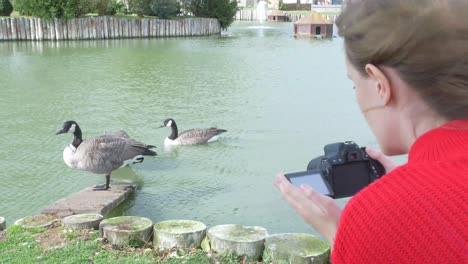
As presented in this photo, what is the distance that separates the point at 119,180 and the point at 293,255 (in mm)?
3815

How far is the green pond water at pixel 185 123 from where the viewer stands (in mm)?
6238

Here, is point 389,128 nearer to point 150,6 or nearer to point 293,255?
point 293,255

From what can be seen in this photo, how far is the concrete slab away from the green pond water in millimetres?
162

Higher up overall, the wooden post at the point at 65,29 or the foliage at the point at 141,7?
the foliage at the point at 141,7

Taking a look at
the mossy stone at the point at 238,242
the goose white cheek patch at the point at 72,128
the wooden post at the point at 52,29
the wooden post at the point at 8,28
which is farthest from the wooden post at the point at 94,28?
the mossy stone at the point at 238,242

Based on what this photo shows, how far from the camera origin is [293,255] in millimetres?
3758

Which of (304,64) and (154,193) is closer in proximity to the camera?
(154,193)

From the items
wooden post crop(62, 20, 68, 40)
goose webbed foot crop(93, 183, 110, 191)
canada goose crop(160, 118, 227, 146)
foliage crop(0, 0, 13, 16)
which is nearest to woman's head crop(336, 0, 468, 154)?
goose webbed foot crop(93, 183, 110, 191)

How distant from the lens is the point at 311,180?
1.60 meters

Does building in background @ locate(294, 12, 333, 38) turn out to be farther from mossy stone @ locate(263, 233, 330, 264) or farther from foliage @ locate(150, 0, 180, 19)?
mossy stone @ locate(263, 233, 330, 264)

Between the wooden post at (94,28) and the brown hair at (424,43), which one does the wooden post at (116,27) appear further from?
the brown hair at (424,43)

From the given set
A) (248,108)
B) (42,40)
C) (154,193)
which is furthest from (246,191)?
(42,40)

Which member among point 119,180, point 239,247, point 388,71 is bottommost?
point 119,180

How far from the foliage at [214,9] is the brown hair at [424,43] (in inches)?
1429
